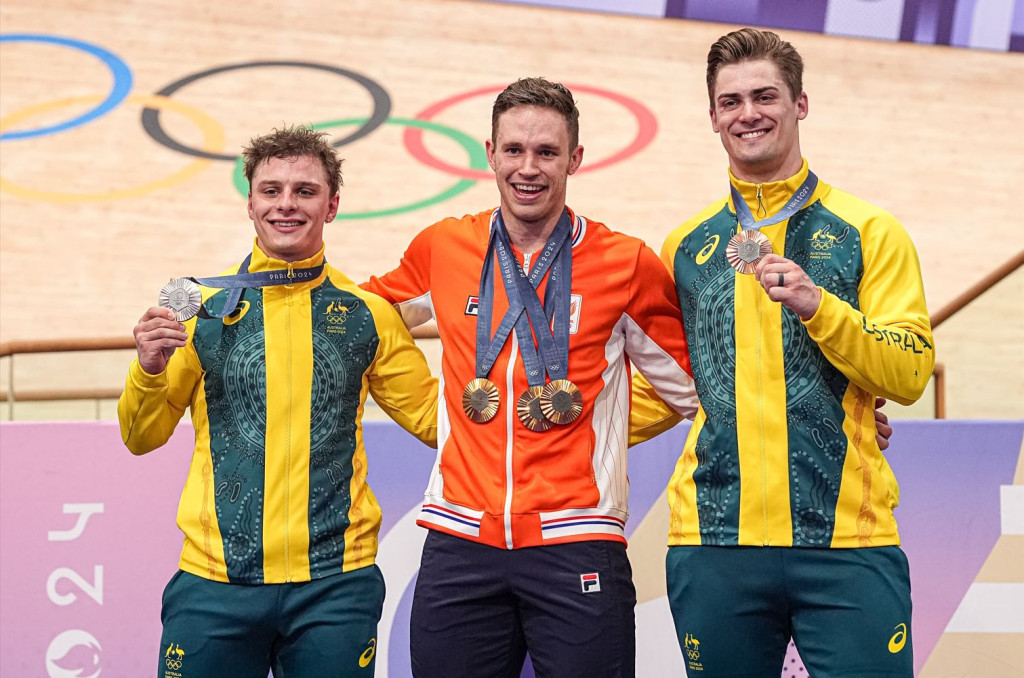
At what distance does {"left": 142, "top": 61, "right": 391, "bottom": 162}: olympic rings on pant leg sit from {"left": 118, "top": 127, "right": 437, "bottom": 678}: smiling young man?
7.16 meters

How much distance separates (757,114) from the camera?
101 inches

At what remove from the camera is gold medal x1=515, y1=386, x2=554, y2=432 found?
256cm

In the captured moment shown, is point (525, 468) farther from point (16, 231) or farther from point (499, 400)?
point (16, 231)

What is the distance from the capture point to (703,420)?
2.60 m

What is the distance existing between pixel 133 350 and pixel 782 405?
282 centimetres

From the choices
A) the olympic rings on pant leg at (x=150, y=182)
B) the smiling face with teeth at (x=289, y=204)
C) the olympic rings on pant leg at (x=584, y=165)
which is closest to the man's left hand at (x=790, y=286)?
the smiling face with teeth at (x=289, y=204)

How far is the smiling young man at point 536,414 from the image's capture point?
2.50 m

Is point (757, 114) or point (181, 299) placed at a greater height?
point (757, 114)

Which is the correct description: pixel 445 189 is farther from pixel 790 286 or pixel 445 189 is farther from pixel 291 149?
pixel 790 286

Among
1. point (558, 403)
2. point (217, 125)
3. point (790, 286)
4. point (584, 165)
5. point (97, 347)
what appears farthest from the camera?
point (217, 125)

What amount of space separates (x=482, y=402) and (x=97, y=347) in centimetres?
251

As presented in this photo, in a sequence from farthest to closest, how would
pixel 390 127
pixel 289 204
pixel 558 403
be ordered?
pixel 390 127, pixel 289 204, pixel 558 403

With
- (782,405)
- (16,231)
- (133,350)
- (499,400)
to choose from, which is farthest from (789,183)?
(16,231)

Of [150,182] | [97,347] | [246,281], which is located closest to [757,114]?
[246,281]
